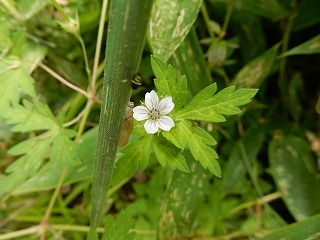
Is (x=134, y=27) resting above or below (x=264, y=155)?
above

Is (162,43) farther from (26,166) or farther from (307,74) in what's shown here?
(307,74)

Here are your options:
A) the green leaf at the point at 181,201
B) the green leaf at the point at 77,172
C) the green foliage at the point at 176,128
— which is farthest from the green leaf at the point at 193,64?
the green leaf at the point at 77,172

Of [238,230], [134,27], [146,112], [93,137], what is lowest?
[238,230]

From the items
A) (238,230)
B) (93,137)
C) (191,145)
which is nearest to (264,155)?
(238,230)

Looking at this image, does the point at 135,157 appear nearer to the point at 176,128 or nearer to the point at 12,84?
the point at 176,128

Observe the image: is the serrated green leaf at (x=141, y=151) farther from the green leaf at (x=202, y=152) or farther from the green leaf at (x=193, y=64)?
the green leaf at (x=193, y=64)

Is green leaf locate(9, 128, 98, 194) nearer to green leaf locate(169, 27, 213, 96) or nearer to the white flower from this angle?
green leaf locate(169, 27, 213, 96)

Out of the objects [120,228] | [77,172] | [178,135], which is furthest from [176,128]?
[77,172]

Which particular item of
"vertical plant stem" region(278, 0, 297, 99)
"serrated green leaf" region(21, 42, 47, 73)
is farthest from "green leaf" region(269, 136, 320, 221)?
"serrated green leaf" region(21, 42, 47, 73)
